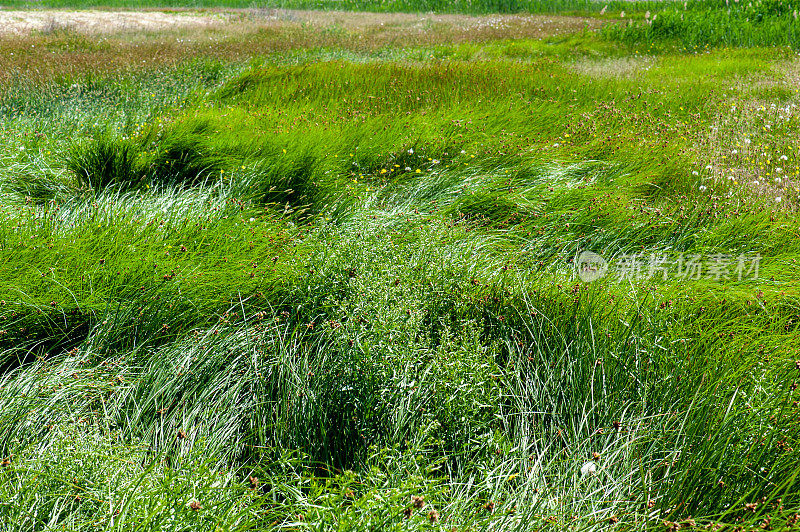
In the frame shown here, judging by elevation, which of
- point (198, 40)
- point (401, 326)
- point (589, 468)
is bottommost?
point (589, 468)

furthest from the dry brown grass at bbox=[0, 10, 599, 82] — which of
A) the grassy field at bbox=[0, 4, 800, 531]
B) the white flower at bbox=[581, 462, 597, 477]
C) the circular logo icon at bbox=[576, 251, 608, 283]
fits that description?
the white flower at bbox=[581, 462, 597, 477]

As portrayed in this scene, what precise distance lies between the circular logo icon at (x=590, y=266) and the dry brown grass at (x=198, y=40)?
26.1 ft

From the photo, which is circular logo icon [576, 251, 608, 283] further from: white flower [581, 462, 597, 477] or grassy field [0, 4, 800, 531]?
white flower [581, 462, 597, 477]

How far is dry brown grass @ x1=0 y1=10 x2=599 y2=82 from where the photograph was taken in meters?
8.76

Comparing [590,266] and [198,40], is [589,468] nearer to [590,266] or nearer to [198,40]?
[590,266]

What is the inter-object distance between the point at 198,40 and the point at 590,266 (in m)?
12.1

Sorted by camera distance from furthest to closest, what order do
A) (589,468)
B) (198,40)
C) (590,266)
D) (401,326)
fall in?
(198,40)
(590,266)
(401,326)
(589,468)

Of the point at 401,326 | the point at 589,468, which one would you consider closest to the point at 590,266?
the point at 401,326

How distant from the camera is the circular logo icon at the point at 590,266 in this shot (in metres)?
2.95

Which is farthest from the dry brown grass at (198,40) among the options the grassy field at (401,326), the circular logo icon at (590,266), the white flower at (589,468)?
the white flower at (589,468)

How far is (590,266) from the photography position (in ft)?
10.4

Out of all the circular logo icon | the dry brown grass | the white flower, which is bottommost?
the white flower

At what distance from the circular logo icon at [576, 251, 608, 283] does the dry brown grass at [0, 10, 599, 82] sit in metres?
7.95

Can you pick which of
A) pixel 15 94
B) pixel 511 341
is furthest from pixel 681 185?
pixel 15 94
